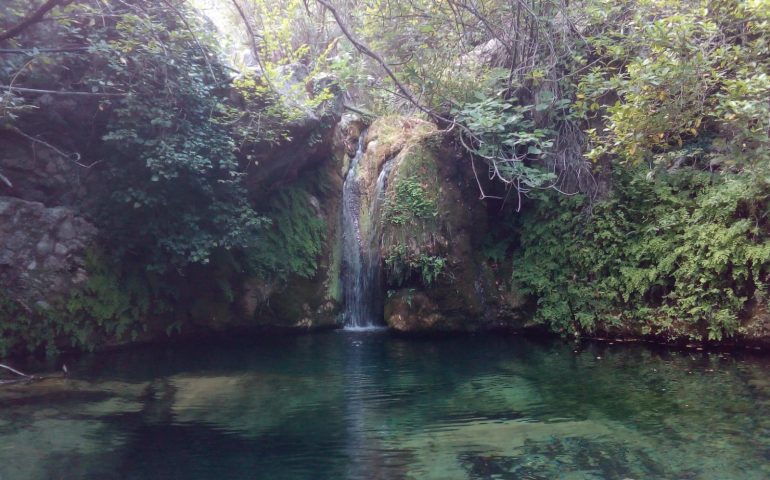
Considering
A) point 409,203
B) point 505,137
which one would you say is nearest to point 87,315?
point 409,203

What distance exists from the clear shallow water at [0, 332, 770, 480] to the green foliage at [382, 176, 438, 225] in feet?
11.3

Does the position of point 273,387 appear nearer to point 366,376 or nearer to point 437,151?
point 366,376

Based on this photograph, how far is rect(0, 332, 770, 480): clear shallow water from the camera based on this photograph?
484 cm

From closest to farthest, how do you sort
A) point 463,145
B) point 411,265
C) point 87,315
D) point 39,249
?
point 463,145 → point 39,249 → point 87,315 → point 411,265

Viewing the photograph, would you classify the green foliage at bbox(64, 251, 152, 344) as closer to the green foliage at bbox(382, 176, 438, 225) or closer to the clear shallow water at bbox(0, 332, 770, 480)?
the clear shallow water at bbox(0, 332, 770, 480)

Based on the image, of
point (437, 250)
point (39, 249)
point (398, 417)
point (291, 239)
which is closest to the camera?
point (398, 417)

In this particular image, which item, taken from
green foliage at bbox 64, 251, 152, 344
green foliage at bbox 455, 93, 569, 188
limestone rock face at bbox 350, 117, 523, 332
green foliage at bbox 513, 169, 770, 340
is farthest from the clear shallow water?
green foliage at bbox 455, 93, 569, 188

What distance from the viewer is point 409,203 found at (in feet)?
38.9

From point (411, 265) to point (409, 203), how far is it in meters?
1.35

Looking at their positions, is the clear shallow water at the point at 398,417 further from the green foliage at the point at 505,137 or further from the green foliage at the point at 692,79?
the green foliage at the point at 692,79

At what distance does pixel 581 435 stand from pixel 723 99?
4.90 metres

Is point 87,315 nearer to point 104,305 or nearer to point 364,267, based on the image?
point 104,305

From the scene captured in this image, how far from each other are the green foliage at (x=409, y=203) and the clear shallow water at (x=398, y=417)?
345 cm

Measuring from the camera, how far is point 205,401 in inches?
270
